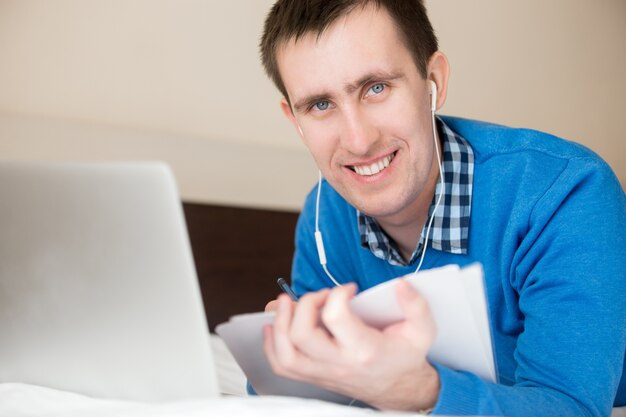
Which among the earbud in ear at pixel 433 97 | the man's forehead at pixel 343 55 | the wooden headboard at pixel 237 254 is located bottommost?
the wooden headboard at pixel 237 254

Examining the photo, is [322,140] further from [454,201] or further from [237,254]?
[237,254]

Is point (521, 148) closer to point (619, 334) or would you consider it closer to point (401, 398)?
point (619, 334)

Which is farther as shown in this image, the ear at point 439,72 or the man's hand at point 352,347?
the ear at point 439,72

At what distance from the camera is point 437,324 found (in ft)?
2.36

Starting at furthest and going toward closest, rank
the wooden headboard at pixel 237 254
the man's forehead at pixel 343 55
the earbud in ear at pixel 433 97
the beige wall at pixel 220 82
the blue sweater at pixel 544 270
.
→ the wooden headboard at pixel 237 254 → the beige wall at pixel 220 82 → the earbud in ear at pixel 433 97 → the man's forehead at pixel 343 55 → the blue sweater at pixel 544 270

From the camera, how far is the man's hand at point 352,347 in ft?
2.15

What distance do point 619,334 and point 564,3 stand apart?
1944 millimetres

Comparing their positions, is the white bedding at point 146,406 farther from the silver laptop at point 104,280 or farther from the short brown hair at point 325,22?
the short brown hair at point 325,22

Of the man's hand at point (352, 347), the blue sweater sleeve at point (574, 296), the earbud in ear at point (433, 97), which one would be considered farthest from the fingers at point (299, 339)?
the earbud in ear at point (433, 97)

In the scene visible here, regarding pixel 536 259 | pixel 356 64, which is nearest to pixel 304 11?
pixel 356 64

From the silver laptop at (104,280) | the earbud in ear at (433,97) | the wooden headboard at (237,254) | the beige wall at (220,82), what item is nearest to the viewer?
the silver laptop at (104,280)

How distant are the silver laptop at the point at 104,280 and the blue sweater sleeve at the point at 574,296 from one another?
0.38 metres

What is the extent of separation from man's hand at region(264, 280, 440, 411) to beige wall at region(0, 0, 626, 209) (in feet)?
5.51

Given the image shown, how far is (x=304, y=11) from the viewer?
4.00ft
